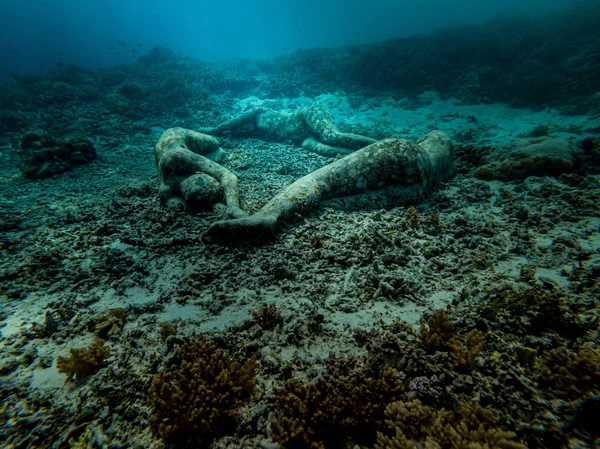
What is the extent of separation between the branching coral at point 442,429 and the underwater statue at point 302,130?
8.79m

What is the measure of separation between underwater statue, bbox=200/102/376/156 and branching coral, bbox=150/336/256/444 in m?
8.84

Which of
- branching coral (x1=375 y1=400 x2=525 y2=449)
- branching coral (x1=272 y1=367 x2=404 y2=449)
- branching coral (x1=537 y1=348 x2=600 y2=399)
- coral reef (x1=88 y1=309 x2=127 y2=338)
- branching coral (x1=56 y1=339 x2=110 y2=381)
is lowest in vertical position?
A: coral reef (x1=88 y1=309 x2=127 y2=338)

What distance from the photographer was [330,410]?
2.33 meters

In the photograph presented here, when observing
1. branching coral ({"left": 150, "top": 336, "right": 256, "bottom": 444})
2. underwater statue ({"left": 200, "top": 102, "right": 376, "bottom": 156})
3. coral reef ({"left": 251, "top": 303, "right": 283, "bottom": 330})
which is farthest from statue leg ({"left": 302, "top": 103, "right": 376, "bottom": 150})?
branching coral ({"left": 150, "top": 336, "right": 256, "bottom": 444})

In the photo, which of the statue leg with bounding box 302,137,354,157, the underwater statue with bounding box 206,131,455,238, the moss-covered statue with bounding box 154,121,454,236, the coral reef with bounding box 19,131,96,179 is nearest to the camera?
the moss-covered statue with bounding box 154,121,454,236

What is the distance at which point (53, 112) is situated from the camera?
49.8 ft

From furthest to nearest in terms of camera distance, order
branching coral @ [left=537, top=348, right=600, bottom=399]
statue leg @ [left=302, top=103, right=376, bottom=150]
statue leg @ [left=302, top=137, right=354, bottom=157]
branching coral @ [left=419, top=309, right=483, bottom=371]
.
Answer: statue leg @ [left=302, top=137, right=354, bottom=157] < statue leg @ [left=302, top=103, right=376, bottom=150] < branching coral @ [left=419, top=309, right=483, bottom=371] < branching coral @ [left=537, top=348, right=600, bottom=399]

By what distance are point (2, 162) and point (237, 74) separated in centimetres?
2056

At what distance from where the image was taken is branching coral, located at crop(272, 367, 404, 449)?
2242mm

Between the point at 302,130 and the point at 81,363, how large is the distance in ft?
37.5

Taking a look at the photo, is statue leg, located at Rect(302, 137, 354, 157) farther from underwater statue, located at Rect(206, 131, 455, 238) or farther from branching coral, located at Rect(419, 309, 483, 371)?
branching coral, located at Rect(419, 309, 483, 371)

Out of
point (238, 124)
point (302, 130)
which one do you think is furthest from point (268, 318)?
point (238, 124)

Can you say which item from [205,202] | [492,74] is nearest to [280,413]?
[205,202]

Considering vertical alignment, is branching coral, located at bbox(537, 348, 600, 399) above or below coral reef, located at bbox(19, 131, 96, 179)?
above
